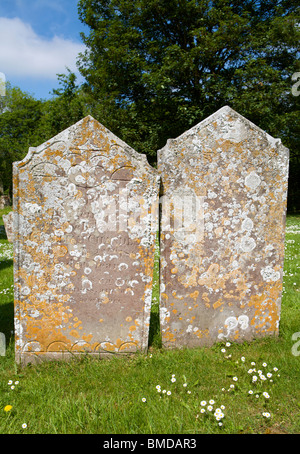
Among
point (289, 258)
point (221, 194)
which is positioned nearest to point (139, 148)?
point (289, 258)

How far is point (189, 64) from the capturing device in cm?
1574

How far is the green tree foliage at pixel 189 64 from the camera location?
1579 centimetres

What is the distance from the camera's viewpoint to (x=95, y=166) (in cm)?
386

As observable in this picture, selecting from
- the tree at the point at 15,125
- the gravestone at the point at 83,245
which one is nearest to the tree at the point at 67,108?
the tree at the point at 15,125

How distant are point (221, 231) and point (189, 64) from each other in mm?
14028

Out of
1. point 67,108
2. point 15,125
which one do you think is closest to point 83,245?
point 67,108

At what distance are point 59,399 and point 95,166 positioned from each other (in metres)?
2.46

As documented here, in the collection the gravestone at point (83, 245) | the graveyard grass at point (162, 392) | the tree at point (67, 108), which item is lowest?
the graveyard grass at point (162, 392)

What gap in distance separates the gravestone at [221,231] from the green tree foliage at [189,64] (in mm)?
12553

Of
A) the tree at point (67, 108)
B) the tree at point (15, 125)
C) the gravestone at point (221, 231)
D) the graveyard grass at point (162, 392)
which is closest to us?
the graveyard grass at point (162, 392)

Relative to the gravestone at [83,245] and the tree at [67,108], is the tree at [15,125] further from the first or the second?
the gravestone at [83,245]

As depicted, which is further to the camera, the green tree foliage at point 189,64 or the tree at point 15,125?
the tree at point 15,125

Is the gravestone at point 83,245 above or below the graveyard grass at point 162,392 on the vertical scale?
above
